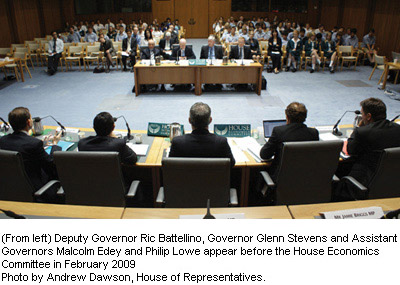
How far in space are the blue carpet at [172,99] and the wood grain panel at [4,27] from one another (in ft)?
11.3

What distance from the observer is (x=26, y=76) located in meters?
8.97

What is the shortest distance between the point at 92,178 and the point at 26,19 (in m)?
12.6

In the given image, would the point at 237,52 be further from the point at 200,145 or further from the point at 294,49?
the point at 200,145

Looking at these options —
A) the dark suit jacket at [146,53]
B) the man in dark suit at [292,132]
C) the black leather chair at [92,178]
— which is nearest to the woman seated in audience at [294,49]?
the dark suit jacket at [146,53]

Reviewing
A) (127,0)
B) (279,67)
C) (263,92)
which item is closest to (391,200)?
(263,92)

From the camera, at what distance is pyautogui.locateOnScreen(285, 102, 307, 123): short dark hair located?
262cm

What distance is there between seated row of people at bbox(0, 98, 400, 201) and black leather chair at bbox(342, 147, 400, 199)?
0.28ft

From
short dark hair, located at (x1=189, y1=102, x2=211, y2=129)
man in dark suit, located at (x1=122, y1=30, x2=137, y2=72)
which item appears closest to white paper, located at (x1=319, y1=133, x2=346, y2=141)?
short dark hair, located at (x1=189, y1=102, x2=211, y2=129)

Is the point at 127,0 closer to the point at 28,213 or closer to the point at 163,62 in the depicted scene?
the point at 163,62

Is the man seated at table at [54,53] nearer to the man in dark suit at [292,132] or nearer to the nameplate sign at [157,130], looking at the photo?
the nameplate sign at [157,130]

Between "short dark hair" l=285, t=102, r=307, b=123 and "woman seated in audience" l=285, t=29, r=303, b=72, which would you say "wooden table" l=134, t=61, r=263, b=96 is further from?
"short dark hair" l=285, t=102, r=307, b=123

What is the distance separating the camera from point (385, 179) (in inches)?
97.0

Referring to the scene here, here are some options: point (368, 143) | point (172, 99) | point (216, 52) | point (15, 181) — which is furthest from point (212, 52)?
point (15, 181)
